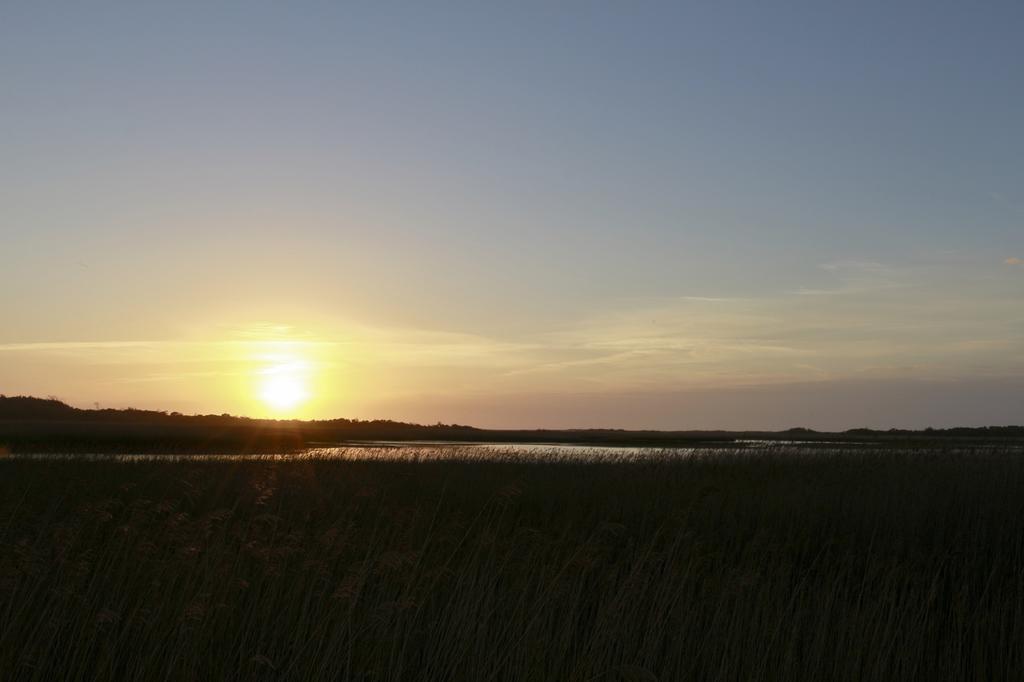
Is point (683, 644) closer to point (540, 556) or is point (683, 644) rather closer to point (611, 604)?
point (611, 604)

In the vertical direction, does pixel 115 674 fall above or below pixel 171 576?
below

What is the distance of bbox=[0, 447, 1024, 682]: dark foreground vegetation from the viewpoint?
6.05 m

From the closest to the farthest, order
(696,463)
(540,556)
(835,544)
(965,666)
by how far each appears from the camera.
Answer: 1. (965,666)
2. (540,556)
3. (835,544)
4. (696,463)

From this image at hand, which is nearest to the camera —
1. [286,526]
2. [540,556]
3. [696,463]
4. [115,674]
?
[115,674]

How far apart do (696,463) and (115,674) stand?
18.7 m

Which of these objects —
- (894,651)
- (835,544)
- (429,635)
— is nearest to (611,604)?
→ (429,635)

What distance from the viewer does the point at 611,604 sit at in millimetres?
6480

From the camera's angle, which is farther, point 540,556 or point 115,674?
point 540,556

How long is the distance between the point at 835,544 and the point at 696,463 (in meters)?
11.3

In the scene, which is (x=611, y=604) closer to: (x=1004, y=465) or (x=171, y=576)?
(x=171, y=576)

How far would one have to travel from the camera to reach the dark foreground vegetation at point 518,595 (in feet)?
19.9

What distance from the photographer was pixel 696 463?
2314 cm

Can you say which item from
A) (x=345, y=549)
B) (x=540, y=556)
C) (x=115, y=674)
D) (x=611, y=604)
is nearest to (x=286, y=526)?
(x=345, y=549)

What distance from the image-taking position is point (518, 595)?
7770mm
